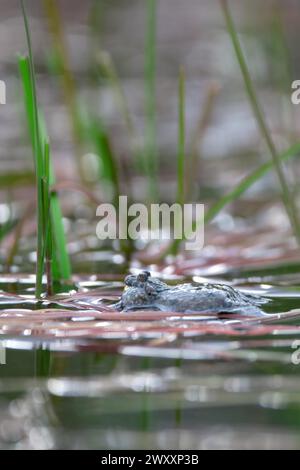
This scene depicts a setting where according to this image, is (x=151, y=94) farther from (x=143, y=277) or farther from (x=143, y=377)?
(x=143, y=377)

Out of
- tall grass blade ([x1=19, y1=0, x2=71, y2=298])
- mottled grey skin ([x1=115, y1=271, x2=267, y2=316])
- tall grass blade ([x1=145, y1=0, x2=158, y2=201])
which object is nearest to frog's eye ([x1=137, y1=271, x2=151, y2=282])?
mottled grey skin ([x1=115, y1=271, x2=267, y2=316])

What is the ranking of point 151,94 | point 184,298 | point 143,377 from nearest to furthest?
point 143,377 → point 184,298 → point 151,94

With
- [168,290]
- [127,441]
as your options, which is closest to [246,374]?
[127,441]

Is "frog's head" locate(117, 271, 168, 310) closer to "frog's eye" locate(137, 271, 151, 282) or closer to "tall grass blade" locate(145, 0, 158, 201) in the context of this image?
"frog's eye" locate(137, 271, 151, 282)

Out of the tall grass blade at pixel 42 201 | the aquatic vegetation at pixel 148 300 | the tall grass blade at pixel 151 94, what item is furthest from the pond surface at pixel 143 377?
the tall grass blade at pixel 151 94

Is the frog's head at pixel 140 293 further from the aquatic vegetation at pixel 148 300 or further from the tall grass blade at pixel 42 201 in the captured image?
the tall grass blade at pixel 42 201

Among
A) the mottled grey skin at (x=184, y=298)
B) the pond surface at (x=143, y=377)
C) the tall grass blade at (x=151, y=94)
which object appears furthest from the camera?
the tall grass blade at (x=151, y=94)

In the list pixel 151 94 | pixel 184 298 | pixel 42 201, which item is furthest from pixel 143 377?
pixel 151 94
